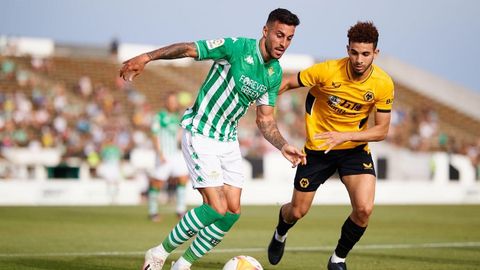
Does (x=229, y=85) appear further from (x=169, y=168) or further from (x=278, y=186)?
(x=278, y=186)

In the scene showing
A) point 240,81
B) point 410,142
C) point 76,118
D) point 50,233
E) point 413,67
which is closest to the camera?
point 240,81

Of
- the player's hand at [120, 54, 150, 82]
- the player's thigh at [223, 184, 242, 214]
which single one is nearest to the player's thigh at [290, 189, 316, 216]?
the player's thigh at [223, 184, 242, 214]

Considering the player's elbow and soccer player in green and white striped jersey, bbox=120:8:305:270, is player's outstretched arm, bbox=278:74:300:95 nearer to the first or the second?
soccer player in green and white striped jersey, bbox=120:8:305:270

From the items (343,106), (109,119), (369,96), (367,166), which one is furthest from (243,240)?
(109,119)

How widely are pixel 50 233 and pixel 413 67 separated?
35988 millimetres

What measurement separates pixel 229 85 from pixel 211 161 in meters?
0.76

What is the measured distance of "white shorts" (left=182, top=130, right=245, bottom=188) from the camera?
28.3ft

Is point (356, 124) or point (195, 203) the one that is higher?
point (356, 124)

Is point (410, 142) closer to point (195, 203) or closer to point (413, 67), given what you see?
point (413, 67)

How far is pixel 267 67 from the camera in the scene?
8.70m

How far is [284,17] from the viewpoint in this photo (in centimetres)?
843

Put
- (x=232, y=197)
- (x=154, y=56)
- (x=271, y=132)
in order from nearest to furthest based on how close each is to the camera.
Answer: (x=154, y=56)
(x=232, y=197)
(x=271, y=132)

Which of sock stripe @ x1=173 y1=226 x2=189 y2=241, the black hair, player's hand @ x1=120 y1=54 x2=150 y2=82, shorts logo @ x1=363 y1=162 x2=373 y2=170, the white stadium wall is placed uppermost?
the black hair

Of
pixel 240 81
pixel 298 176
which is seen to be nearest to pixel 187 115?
pixel 240 81
